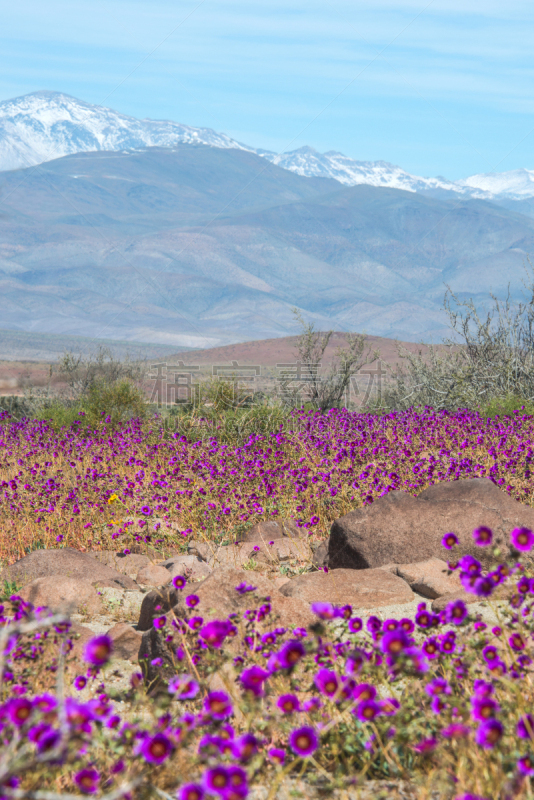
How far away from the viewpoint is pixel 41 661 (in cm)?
290

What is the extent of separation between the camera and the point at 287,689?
2.64 metres

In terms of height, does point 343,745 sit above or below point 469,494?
below

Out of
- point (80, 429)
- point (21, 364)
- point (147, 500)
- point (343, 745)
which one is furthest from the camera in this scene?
point (21, 364)

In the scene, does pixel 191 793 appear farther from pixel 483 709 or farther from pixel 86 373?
pixel 86 373

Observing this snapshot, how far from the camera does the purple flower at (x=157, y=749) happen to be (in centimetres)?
177

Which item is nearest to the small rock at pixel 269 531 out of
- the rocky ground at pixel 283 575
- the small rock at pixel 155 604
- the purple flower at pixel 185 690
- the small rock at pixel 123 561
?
the rocky ground at pixel 283 575

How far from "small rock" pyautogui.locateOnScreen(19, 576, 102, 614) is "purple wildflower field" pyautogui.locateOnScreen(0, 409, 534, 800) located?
91 cm

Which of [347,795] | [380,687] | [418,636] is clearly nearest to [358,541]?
[418,636]

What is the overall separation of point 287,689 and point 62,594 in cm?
231

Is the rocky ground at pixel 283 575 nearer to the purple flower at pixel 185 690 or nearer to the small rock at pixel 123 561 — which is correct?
the small rock at pixel 123 561

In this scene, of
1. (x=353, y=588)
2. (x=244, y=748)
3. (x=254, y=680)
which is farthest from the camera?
(x=353, y=588)

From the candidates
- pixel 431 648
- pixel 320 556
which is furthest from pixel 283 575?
pixel 431 648

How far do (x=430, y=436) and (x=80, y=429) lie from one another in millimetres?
6161

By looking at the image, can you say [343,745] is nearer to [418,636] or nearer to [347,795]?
[347,795]
